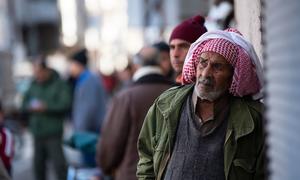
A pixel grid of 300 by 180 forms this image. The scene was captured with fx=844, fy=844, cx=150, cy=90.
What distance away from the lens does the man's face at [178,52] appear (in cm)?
563

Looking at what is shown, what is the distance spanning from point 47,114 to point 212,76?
7171 millimetres

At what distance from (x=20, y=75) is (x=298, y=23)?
38.5 metres

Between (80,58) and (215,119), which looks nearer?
(215,119)

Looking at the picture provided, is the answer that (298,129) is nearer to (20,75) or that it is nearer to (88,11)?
(20,75)

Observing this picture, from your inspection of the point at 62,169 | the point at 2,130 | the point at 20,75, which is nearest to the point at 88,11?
the point at 20,75

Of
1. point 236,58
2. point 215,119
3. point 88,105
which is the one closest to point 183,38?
point 236,58

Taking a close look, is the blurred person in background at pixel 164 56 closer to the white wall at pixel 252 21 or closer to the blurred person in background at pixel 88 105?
the white wall at pixel 252 21

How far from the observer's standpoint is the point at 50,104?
446 inches

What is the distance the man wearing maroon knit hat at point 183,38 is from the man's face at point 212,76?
3.78 feet

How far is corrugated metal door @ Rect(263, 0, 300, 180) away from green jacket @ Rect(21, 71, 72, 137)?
7.81 meters

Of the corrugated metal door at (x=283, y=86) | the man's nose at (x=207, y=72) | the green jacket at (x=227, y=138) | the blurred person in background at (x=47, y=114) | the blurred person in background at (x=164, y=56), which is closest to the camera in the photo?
the corrugated metal door at (x=283, y=86)

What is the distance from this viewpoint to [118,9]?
60781mm

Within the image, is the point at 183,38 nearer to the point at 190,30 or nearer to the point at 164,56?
the point at 190,30

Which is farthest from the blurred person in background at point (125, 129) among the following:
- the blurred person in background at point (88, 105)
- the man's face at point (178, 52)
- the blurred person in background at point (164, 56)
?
the blurred person in background at point (88, 105)
